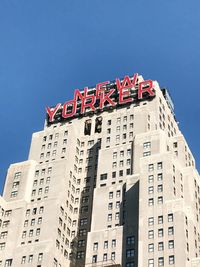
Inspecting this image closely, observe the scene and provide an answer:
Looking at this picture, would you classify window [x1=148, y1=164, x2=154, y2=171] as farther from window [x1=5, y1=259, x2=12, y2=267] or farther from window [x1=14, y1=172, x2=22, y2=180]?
window [x1=14, y1=172, x2=22, y2=180]

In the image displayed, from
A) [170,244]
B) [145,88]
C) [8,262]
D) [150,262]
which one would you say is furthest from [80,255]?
[145,88]

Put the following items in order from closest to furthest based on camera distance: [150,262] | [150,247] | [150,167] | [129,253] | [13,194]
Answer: [150,262] < [150,247] < [129,253] < [150,167] < [13,194]

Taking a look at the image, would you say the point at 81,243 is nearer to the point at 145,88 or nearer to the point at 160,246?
the point at 160,246

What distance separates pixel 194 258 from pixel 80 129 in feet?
253

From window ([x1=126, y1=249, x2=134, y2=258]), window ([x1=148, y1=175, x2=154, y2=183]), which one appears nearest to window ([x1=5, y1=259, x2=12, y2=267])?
window ([x1=126, y1=249, x2=134, y2=258])

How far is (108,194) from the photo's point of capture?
518 feet

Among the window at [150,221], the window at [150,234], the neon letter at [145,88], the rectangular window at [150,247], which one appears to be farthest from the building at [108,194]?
the rectangular window at [150,247]

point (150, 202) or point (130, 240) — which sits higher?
point (150, 202)

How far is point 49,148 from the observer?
183 metres

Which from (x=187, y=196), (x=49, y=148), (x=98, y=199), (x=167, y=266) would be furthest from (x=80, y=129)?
(x=167, y=266)

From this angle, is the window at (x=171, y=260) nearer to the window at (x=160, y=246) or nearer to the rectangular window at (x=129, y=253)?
the window at (x=160, y=246)

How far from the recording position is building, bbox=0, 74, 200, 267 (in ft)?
448

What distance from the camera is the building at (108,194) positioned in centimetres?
13650

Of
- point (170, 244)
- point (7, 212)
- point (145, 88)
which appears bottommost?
point (170, 244)
